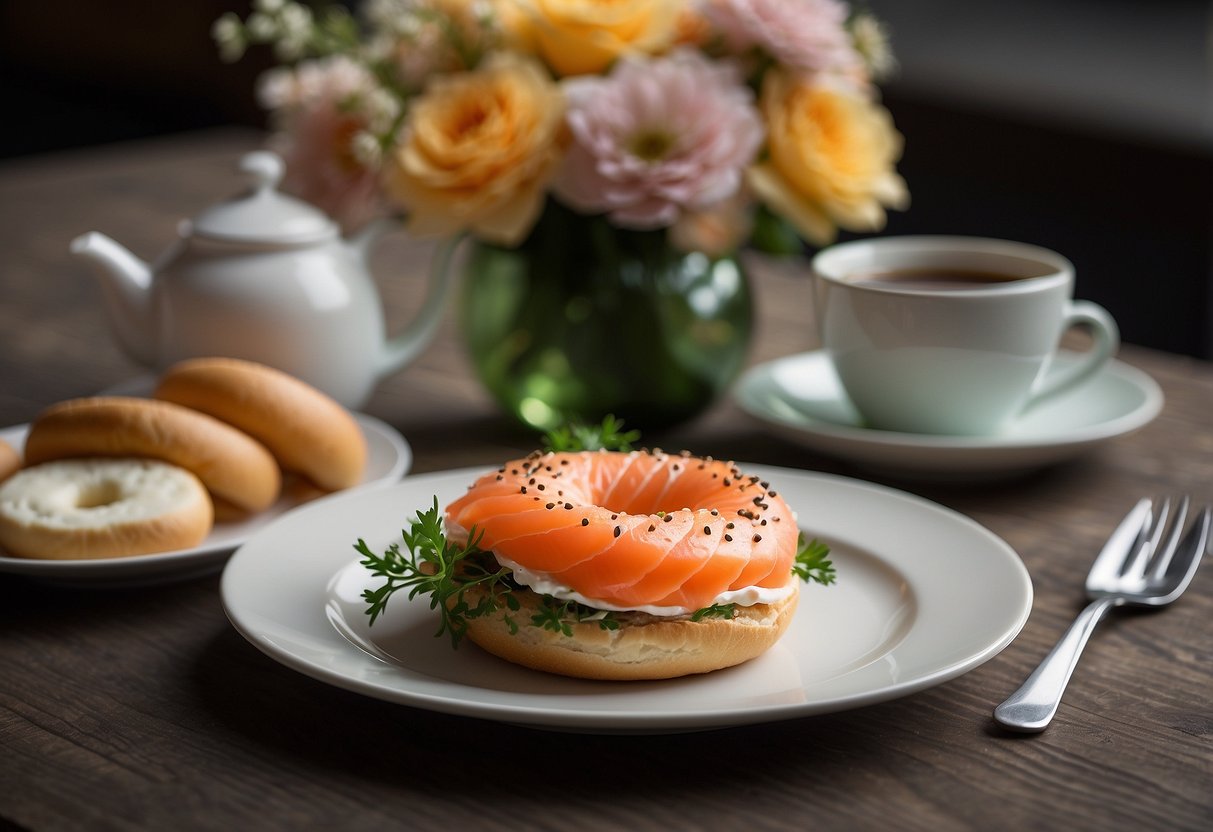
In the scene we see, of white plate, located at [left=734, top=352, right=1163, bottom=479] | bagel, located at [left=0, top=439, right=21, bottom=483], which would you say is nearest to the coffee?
→ white plate, located at [left=734, top=352, right=1163, bottom=479]

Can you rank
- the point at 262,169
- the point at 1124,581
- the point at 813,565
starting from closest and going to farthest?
the point at 813,565, the point at 1124,581, the point at 262,169

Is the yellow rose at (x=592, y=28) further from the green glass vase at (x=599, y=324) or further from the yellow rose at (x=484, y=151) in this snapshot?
→ the green glass vase at (x=599, y=324)

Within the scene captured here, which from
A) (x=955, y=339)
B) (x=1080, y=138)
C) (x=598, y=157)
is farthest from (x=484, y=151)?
(x=1080, y=138)

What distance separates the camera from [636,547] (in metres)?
0.80

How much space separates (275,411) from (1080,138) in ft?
7.80

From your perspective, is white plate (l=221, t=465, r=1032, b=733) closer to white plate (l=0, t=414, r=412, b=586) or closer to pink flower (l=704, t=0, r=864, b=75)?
white plate (l=0, t=414, r=412, b=586)

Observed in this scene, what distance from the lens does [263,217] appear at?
130 cm

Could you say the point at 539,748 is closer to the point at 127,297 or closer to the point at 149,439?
the point at 149,439

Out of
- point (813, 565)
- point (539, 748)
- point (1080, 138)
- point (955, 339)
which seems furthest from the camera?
point (1080, 138)

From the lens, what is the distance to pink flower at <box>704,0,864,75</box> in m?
1.27

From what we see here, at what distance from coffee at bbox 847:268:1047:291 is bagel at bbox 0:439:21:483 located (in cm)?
75

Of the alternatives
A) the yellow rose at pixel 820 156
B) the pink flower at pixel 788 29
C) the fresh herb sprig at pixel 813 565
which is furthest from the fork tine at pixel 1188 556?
the pink flower at pixel 788 29

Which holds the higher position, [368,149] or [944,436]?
[368,149]

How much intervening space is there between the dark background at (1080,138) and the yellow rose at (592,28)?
6.20 ft
